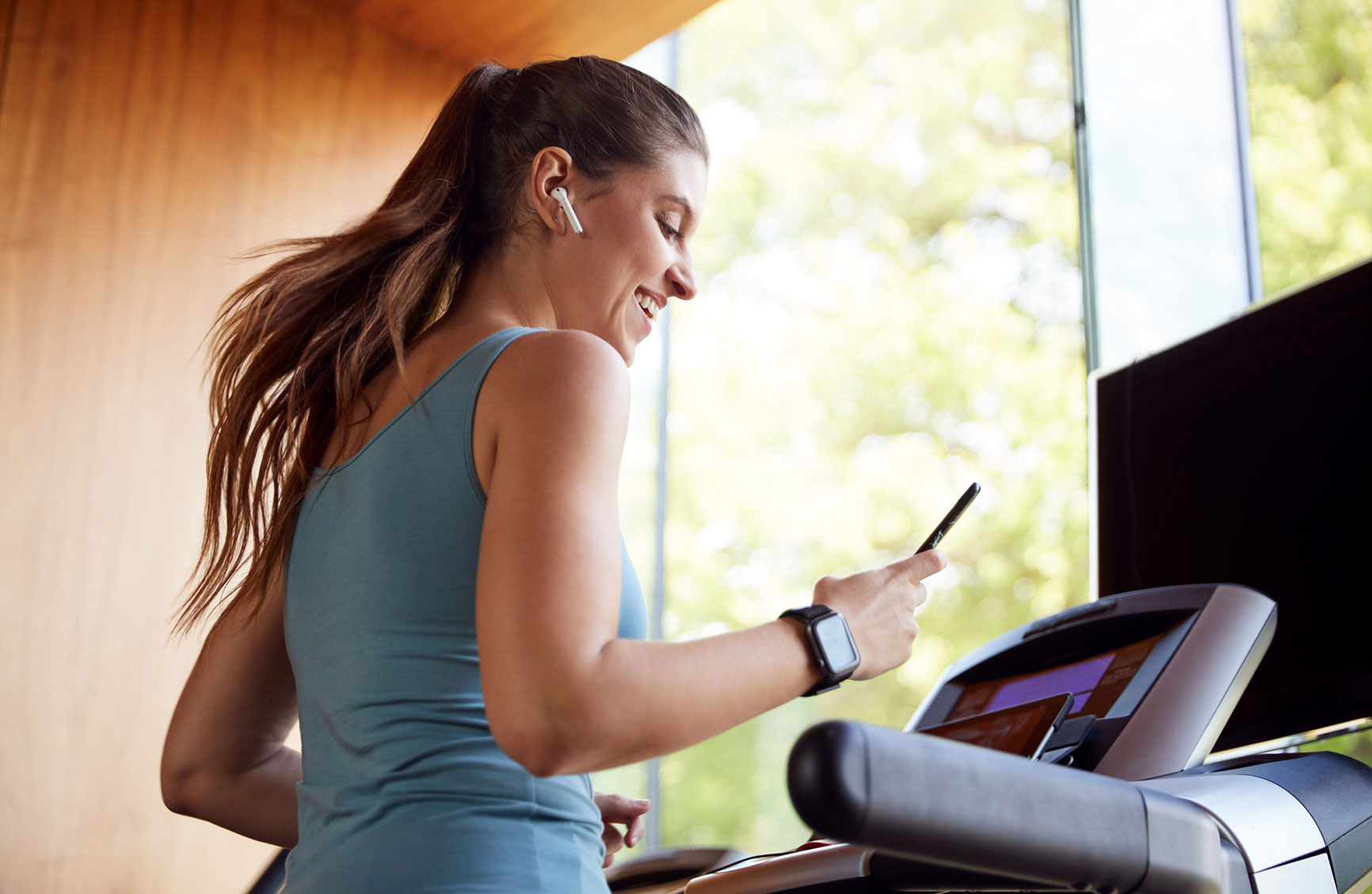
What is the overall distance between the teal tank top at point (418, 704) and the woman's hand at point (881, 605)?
170 millimetres

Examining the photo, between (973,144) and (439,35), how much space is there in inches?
165

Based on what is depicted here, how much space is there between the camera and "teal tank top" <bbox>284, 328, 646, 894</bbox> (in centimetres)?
77

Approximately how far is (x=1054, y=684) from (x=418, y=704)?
27.7 inches

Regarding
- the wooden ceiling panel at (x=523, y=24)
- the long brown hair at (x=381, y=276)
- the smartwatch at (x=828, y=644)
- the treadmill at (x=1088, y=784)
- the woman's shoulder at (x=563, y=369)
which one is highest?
the wooden ceiling panel at (x=523, y=24)

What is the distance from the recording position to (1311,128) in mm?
3777

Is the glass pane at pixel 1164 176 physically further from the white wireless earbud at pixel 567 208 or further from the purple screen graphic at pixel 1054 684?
the white wireless earbud at pixel 567 208

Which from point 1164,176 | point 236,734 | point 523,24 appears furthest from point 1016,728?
point 523,24

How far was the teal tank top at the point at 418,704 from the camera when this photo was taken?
30.5 inches

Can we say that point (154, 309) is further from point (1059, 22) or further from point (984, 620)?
point (1059, 22)

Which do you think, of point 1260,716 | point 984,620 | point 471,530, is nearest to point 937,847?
point 471,530

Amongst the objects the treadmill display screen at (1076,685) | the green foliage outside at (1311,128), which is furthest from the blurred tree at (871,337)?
the treadmill display screen at (1076,685)

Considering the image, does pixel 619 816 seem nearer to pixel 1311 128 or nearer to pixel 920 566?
pixel 920 566

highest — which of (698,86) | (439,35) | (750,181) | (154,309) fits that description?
(698,86)

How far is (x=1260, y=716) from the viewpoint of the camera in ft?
4.10
